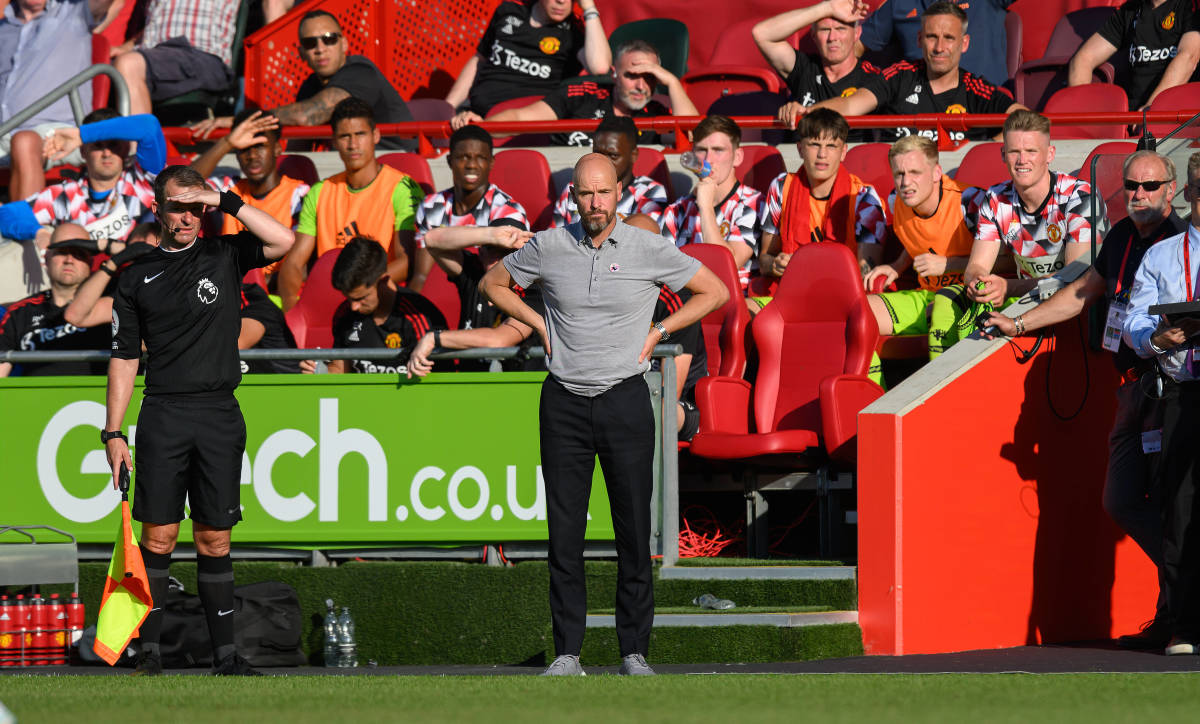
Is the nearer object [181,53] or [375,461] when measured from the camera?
[375,461]

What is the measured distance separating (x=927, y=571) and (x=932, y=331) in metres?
1.74

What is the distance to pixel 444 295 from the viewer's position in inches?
395

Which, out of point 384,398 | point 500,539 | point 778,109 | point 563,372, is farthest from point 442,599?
point 778,109

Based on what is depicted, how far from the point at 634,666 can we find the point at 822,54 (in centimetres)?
646

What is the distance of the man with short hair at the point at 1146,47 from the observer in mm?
11016

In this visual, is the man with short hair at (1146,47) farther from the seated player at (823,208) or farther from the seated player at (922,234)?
the seated player at (823,208)

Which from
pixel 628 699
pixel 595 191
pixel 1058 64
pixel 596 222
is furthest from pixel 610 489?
pixel 1058 64

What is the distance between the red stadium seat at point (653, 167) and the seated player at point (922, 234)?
1.98m

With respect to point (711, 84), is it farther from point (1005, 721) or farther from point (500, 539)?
point (1005, 721)

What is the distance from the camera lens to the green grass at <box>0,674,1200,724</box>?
4.64 meters

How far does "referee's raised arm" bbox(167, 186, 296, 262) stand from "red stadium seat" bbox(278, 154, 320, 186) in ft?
16.4

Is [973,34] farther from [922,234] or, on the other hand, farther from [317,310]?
[317,310]

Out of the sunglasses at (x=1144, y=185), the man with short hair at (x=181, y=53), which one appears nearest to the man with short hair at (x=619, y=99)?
the man with short hair at (x=181, y=53)

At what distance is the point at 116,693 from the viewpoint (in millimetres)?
5719
